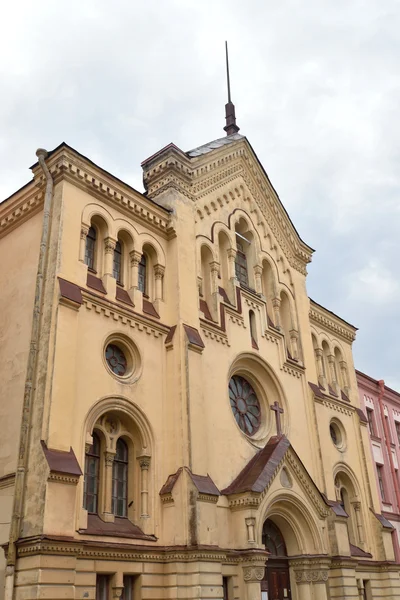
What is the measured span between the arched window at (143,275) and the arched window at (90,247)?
77.0 inches

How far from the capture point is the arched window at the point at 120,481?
16.5 m

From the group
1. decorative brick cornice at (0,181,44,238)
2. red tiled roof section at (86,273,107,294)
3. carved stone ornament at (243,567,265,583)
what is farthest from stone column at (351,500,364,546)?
decorative brick cornice at (0,181,44,238)

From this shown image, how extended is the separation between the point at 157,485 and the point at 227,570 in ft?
10.7

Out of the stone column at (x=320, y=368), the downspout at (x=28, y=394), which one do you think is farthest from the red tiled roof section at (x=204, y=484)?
the stone column at (x=320, y=368)

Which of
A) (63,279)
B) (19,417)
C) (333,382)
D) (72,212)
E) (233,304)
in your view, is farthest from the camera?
(333,382)

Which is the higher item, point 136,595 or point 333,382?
point 333,382

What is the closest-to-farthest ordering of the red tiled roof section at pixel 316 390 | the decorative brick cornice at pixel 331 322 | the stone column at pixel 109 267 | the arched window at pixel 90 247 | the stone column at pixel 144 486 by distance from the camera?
→ 1. the stone column at pixel 144 486
2. the stone column at pixel 109 267
3. the arched window at pixel 90 247
4. the red tiled roof section at pixel 316 390
5. the decorative brick cornice at pixel 331 322

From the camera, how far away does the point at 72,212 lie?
1772 cm

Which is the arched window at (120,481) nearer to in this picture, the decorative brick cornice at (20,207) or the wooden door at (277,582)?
the wooden door at (277,582)

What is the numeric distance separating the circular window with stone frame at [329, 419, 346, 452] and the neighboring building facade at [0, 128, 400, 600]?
25.6 inches

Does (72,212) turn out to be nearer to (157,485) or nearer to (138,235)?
(138,235)

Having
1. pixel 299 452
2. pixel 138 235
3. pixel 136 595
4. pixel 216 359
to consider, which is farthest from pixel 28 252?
pixel 299 452

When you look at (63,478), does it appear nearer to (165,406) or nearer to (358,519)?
(165,406)

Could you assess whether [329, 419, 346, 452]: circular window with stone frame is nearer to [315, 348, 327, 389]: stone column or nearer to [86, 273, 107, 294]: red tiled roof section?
[315, 348, 327, 389]: stone column
